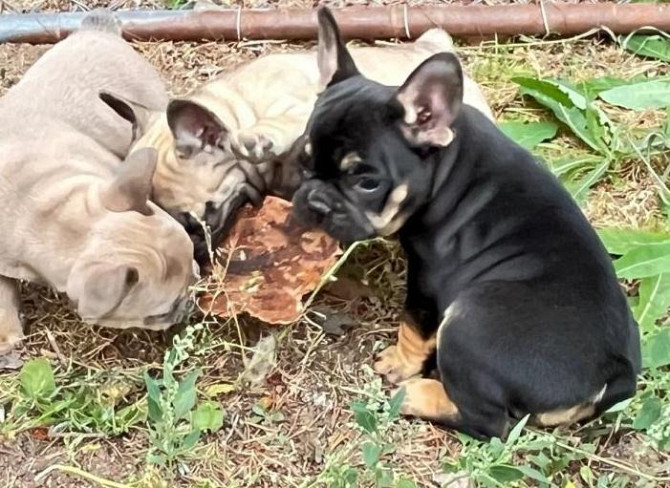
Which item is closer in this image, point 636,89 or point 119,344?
point 119,344

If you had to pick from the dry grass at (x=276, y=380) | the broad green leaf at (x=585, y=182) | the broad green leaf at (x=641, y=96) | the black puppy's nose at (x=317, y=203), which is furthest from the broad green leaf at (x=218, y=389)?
the broad green leaf at (x=641, y=96)

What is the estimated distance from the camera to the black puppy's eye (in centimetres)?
345

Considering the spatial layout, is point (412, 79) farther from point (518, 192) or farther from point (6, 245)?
point (6, 245)

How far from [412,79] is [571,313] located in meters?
0.87

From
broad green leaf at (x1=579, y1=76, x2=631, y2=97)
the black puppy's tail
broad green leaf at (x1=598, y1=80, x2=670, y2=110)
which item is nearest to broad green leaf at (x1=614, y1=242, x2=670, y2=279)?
broad green leaf at (x1=598, y1=80, x2=670, y2=110)

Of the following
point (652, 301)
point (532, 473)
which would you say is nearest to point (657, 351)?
point (652, 301)

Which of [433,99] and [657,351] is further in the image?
[657,351]

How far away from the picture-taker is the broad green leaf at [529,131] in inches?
184

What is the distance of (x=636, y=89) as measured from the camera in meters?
4.67

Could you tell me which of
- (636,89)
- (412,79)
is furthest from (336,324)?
(636,89)

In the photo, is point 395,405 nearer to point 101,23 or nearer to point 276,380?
point 276,380

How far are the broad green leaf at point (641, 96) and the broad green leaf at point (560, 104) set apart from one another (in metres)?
0.15

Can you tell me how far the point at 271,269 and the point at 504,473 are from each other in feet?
3.79

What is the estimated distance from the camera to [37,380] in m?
3.95
